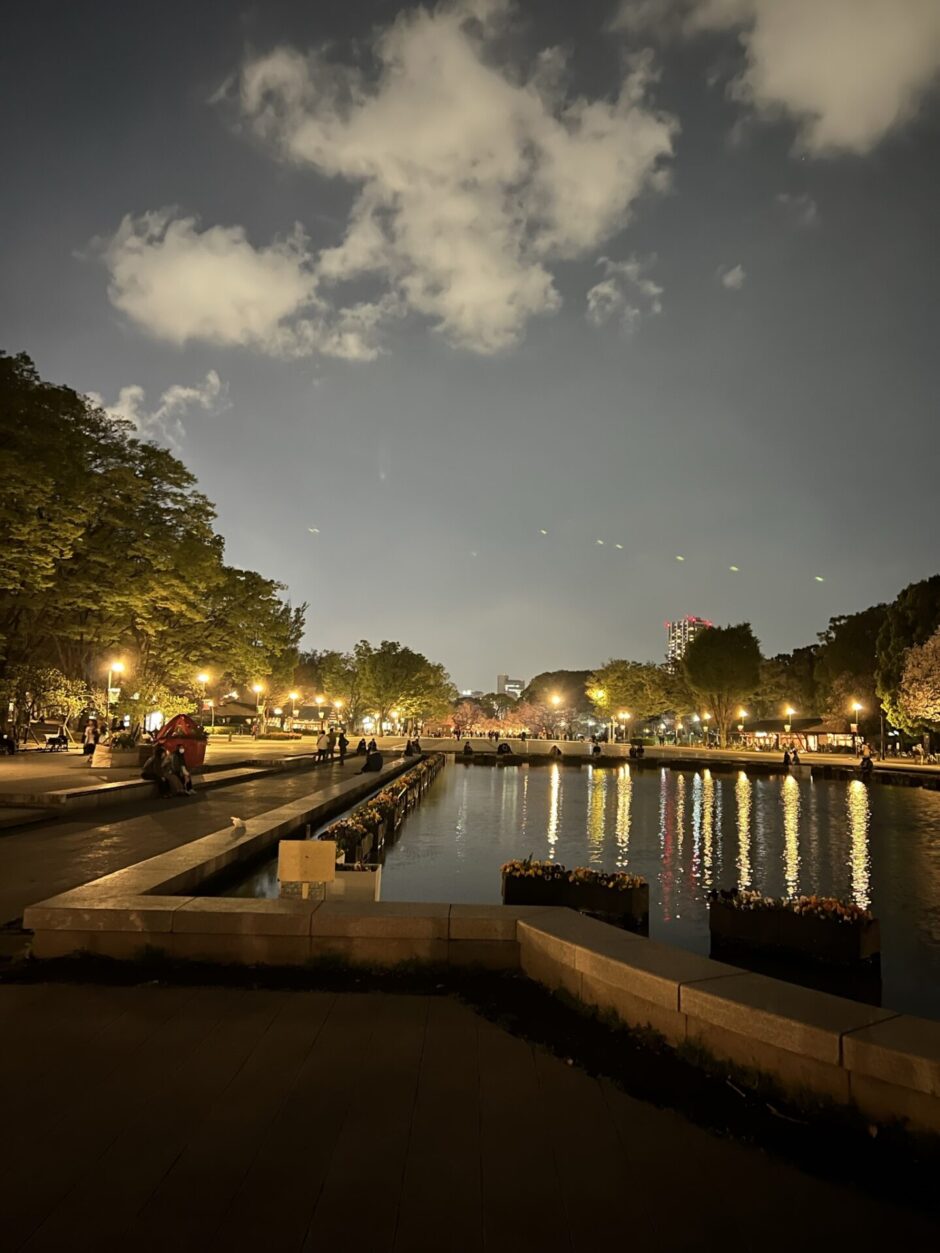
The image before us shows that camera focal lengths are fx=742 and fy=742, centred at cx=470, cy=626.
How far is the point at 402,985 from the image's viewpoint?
5438 mm

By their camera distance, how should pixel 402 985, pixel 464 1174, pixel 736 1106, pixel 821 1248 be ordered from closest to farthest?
pixel 821 1248
pixel 464 1174
pixel 736 1106
pixel 402 985

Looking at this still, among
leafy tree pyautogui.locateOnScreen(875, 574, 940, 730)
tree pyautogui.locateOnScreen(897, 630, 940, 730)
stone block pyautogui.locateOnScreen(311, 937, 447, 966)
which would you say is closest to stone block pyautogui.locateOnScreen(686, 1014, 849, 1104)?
stone block pyautogui.locateOnScreen(311, 937, 447, 966)

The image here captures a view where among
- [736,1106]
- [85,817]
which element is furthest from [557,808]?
[736,1106]

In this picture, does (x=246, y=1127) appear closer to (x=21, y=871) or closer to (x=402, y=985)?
(x=402, y=985)

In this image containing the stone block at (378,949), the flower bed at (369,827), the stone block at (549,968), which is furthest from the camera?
the flower bed at (369,827)

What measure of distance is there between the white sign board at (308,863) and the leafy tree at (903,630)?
5109 centimetres

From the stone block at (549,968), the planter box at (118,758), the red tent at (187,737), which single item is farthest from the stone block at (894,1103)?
the planter box at (118,758)

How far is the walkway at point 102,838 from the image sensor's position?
28.3ft

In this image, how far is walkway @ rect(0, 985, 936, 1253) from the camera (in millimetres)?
2814

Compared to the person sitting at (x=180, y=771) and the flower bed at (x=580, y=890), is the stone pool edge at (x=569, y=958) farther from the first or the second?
the person sitting at (x=180, y=771)

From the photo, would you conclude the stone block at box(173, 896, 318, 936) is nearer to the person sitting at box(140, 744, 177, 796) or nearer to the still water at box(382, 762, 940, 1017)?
the still water at box(382, 762, 940, 1017)

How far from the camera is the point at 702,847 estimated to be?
1508 cm

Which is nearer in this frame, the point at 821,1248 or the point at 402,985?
the point at 821,1248

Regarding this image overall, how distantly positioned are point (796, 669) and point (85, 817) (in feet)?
298
